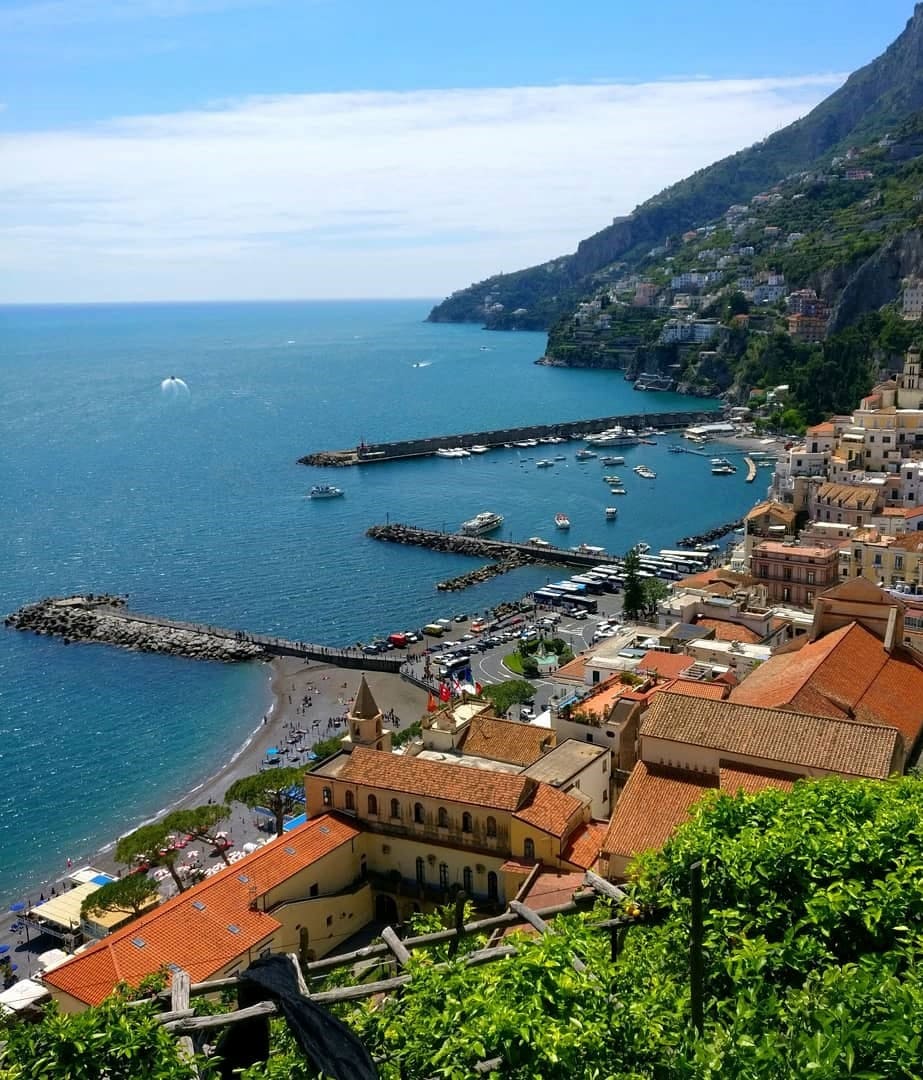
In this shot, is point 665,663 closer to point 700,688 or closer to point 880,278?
point 700,688

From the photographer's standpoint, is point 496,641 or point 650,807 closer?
point 650,807

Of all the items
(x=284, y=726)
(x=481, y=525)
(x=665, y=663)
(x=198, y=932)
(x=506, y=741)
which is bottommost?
(x=284, y=726)

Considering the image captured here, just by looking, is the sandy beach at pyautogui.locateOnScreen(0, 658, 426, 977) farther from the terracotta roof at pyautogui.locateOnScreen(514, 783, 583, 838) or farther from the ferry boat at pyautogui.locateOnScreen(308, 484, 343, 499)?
the ferry boat at pyautogui.locateOnScreen(308, 484, 343, 499)

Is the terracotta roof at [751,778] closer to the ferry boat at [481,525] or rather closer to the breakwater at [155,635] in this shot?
the breakwater at [155,635]

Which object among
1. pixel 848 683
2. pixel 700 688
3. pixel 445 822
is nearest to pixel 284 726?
pixel 700 688

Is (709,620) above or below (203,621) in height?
above

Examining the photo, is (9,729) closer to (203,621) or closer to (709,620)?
(203,621)

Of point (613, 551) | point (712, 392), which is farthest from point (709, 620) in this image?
point (712, 392)
